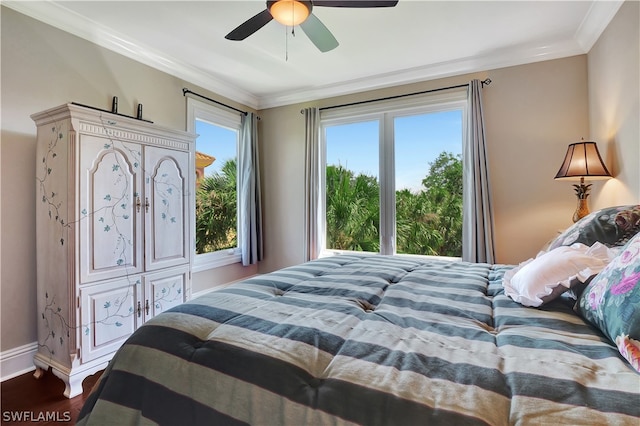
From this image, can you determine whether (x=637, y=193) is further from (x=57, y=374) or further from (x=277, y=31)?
(x=57, y=374)

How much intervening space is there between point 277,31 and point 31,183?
2.24m

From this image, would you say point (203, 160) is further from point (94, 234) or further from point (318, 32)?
point (318, 32)

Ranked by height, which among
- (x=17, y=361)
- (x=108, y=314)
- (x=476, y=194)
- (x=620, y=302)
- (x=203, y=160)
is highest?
(x=203, y=160)

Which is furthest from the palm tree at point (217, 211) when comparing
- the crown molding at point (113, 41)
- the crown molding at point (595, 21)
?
the crown molding at point (595, 21)

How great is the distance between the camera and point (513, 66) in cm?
298

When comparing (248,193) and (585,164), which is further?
(248,193)

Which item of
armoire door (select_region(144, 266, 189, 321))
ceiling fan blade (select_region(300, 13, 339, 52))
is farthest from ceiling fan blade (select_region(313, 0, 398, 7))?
armoire door (select_region(144, 266, 189, 321))

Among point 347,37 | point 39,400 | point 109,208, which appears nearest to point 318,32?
point 347,37

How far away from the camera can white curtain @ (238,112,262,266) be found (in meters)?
3.97

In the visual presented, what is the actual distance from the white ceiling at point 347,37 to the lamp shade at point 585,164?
0.98 m

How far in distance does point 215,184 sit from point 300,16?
2.38 meters

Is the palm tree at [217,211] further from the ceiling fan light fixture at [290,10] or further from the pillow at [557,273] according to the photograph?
the pillow at [557,273]

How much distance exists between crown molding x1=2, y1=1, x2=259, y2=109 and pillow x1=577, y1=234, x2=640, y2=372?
3582 mm

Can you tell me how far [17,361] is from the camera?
2.13 m
